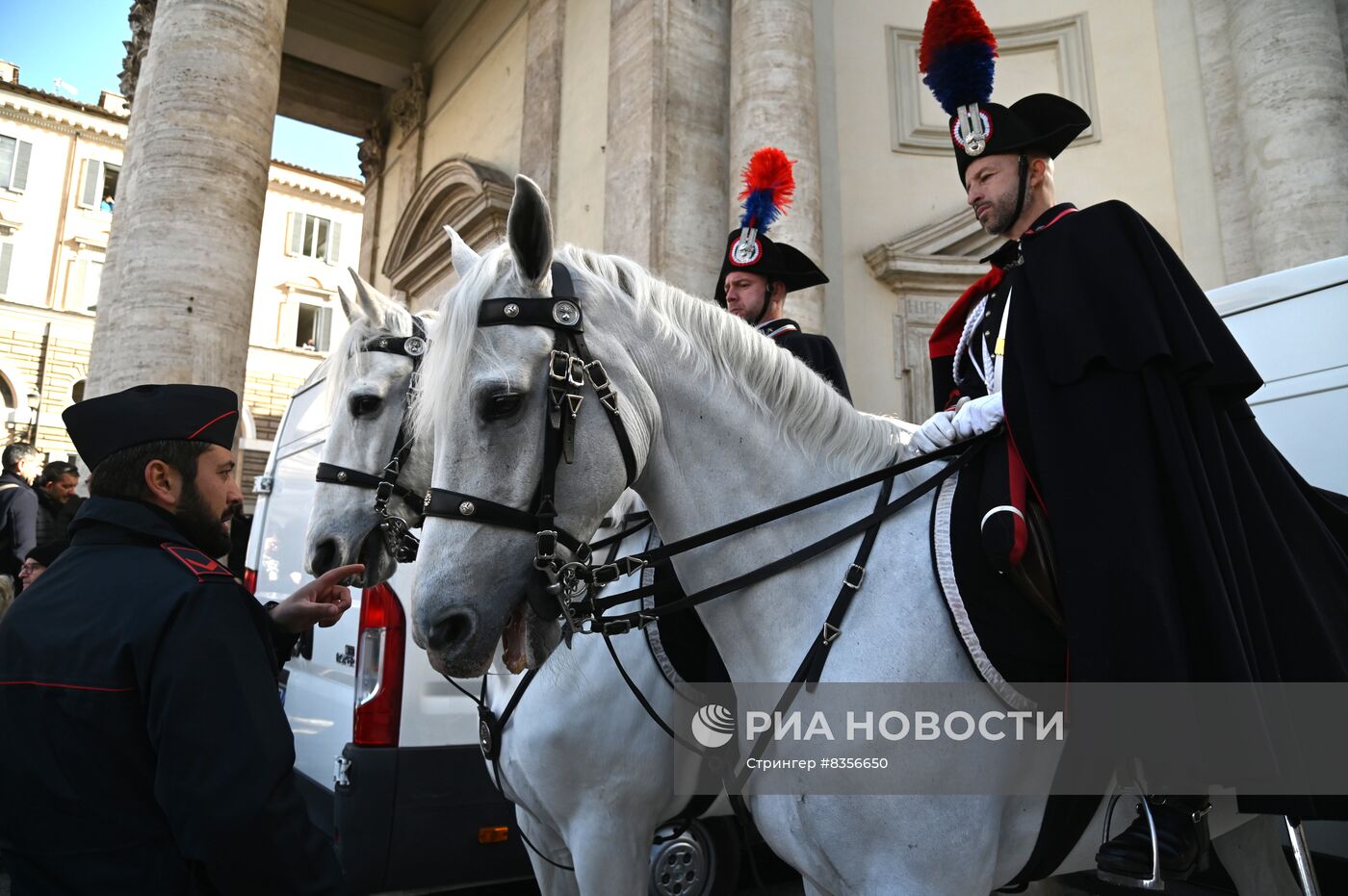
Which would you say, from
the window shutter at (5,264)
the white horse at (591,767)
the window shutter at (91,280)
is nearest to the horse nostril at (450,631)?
the white horse at (591,767)

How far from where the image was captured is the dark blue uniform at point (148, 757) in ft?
4.73

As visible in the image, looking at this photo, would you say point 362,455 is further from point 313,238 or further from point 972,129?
point 313,238

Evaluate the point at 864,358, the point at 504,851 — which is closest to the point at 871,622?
the point at 504,851

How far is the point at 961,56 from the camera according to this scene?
7.11ft

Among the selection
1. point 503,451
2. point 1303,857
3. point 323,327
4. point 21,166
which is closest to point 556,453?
point 503,451

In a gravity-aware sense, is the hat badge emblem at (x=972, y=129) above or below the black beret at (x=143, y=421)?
above

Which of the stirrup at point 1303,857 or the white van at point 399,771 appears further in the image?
the white van at point 399,771

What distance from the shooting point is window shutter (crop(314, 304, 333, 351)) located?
1309 inches

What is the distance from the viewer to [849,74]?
32.8 ft

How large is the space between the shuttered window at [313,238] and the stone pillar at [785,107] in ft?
94.1

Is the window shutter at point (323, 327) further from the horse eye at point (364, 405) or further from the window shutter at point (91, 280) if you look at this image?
the horse eye at point (364, 405)

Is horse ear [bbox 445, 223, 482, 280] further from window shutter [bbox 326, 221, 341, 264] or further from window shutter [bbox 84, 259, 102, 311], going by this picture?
window shutter [bbox 326, 221, 341, 264]

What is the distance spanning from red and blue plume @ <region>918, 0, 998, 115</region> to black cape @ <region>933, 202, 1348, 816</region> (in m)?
0.56

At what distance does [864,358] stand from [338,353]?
264 inches
